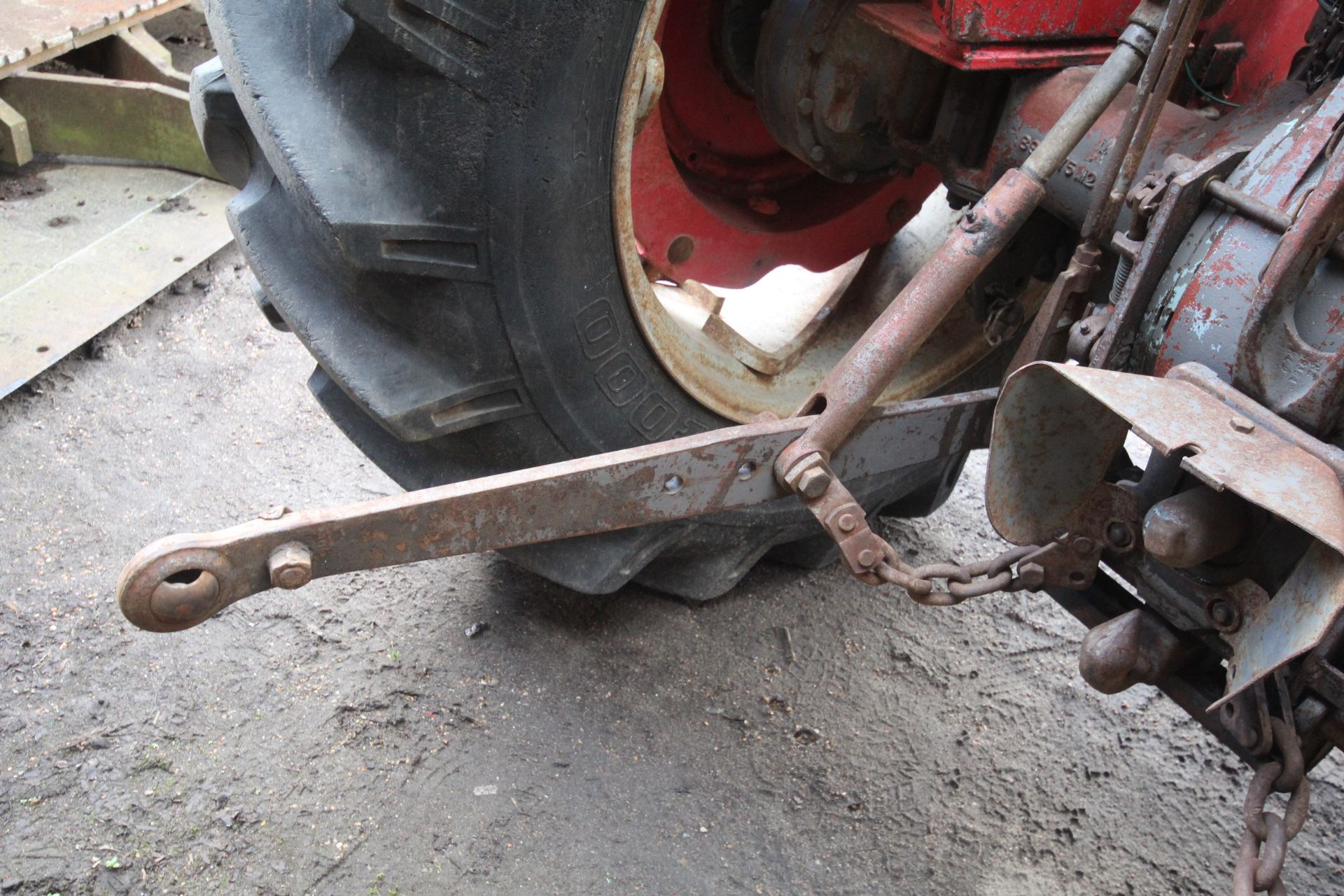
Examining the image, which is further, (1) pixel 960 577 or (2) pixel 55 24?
(2) pixel 55 24

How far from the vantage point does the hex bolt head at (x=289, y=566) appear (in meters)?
1.24

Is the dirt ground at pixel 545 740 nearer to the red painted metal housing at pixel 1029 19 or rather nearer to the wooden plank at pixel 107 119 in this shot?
the red painted metal housing at pixel 1029 19

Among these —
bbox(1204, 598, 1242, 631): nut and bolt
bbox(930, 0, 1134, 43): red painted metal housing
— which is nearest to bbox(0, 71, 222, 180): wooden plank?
bbox(930, 0, 1134, 43): red painted metal housing

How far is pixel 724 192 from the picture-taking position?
220cm

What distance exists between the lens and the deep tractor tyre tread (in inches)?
51.9

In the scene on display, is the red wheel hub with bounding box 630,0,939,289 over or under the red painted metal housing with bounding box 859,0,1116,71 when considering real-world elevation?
under

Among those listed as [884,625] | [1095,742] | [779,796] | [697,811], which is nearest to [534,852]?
[697,811]

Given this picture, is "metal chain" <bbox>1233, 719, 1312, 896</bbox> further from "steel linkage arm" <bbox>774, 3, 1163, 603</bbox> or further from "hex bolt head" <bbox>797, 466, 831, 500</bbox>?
"hex bolt head" <bbox>797, 466, 831, 500</bbox>

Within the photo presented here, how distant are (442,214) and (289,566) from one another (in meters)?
0.44

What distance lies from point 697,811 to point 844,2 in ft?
3.95

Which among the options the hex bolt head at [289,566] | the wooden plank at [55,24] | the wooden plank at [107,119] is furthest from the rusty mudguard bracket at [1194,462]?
the wooden plank at [55,24]

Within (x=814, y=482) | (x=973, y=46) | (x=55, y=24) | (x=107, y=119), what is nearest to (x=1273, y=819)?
(x=814, y=482)

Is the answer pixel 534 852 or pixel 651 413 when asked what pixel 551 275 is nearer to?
pixel 651 413

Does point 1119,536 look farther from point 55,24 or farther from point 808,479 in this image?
point 55,24
